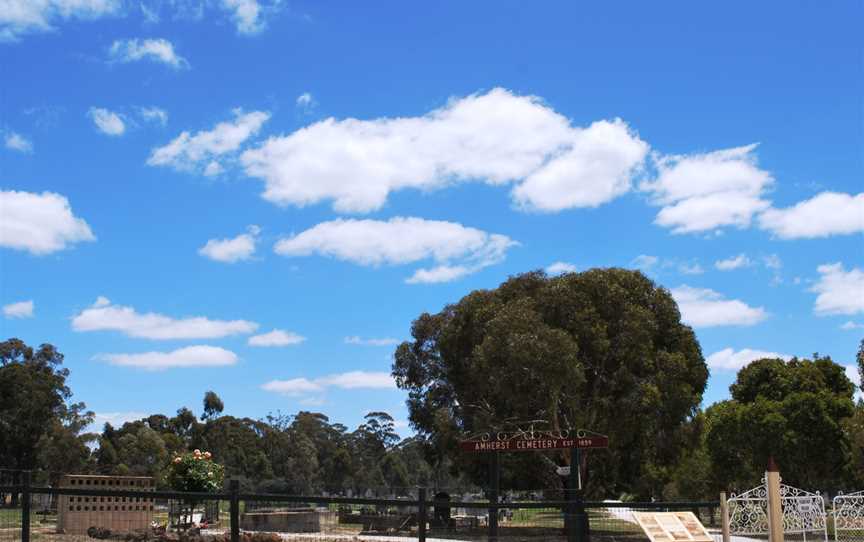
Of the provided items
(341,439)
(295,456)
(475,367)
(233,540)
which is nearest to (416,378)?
(475,367)

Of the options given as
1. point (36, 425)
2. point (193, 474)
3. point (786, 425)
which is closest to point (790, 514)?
point (193, 474)

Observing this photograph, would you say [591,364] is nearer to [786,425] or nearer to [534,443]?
[534,443]

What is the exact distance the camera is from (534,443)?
26719 mm

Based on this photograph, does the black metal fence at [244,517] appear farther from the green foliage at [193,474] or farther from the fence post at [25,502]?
the green foliage at [193,474]

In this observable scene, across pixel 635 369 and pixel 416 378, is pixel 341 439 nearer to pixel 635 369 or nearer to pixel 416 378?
pixel 416 378

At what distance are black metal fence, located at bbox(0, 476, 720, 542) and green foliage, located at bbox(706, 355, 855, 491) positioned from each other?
20773 mm

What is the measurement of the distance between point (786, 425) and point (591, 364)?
17.3m

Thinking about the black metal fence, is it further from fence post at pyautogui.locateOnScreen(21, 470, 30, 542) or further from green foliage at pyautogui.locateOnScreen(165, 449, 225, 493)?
green foliage at pyautogui.locateOnScreen(165, 449, 225, 493)

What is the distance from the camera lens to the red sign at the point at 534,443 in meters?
25.6

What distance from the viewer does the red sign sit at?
83.9 ft

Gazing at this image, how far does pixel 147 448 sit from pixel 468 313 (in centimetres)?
5078

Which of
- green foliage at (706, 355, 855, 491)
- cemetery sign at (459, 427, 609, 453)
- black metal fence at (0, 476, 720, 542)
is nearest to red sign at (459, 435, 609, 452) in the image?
cemetery sign at (459, 427, 609, 453)

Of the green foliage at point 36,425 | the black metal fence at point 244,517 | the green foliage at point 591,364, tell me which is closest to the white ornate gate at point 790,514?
the black metal fence at point 244,517

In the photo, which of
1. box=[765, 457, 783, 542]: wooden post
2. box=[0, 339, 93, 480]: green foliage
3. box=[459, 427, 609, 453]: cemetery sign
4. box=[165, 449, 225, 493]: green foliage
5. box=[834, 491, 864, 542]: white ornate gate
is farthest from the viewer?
box=[0, 339, 93, 480]: green foliage
